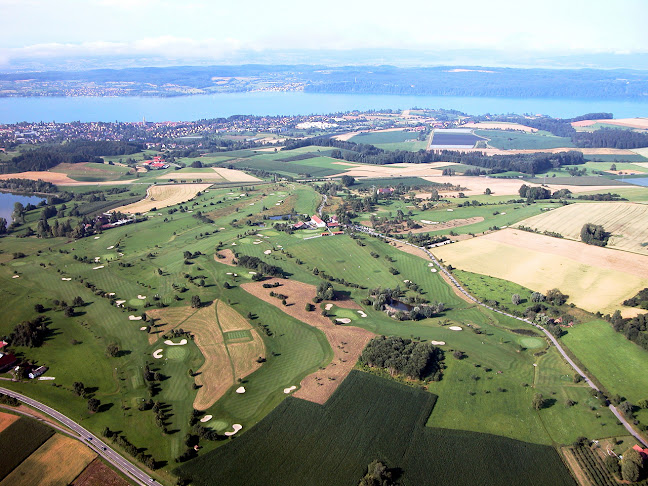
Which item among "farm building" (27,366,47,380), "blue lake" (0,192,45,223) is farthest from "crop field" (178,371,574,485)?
"blue lake" (0,192,45,223)

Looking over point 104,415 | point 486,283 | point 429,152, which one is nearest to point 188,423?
point 104,415

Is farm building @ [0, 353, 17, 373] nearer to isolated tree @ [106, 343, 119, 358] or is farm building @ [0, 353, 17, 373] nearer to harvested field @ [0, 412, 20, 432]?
harvested field @ [0, 412, 20, 432]

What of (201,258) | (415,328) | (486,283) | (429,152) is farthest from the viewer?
(429,152)

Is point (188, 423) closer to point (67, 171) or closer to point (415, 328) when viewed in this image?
point (415, 328)

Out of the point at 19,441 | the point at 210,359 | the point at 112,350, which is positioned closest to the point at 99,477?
the point at 19,441

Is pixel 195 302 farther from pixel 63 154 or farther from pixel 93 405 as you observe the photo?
pixel 63 154
